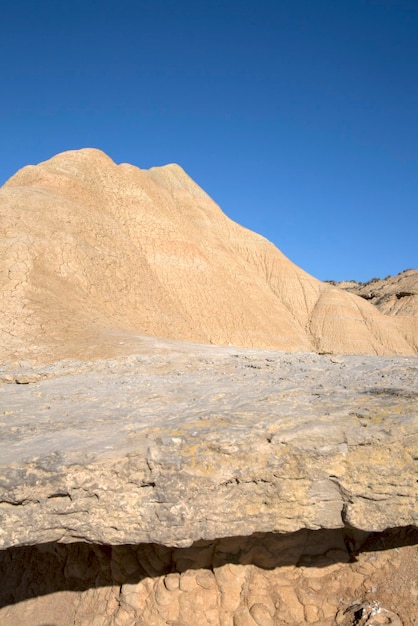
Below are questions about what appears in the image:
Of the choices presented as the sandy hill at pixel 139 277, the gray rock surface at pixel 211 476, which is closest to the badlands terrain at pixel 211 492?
the gray rock surface at pixel 211 476

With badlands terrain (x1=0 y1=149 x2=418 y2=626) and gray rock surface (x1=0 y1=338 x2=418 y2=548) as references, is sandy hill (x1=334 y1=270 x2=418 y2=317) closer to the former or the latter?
badlands terrain (x1=0 y1=149 x2=418 y2=626)

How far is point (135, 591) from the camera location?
11.9ft

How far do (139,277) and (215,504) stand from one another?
48.4 feet

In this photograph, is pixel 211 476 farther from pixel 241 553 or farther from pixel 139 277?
pixel 139 277

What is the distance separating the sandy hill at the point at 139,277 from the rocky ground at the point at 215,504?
5.77m

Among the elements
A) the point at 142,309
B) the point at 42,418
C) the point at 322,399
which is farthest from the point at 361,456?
the point at 142,309

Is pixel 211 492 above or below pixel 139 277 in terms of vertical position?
below

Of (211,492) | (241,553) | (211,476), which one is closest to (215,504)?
(211,492)

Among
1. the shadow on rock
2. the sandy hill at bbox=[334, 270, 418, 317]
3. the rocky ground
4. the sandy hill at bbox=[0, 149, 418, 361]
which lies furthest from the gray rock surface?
the sandy hill at bbox=[334, 270, 418, 317]

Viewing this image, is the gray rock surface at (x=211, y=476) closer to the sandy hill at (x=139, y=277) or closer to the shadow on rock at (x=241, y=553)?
the shadow on rock at (x=241, y=553)

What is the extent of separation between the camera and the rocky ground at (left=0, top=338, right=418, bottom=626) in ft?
9.77

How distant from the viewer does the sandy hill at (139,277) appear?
12070mm

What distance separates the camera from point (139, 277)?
17234 mm

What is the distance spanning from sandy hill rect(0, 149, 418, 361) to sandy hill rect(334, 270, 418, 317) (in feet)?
13.3
